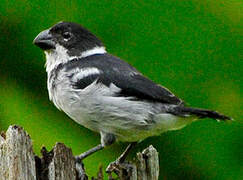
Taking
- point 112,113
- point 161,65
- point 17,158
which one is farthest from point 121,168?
point 161,65

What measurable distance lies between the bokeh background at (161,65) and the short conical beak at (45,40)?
28.3 inches

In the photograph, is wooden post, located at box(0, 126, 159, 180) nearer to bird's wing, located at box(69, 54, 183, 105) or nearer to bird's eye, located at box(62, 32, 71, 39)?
bird's wing, located at box(69, 54, 183, 105)

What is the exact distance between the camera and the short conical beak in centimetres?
536

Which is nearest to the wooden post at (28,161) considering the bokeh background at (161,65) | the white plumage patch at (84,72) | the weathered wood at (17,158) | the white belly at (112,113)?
the weathered wood at (17,158)

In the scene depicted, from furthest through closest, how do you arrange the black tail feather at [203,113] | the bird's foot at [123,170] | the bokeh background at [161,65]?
the bokeh background at [161,65] → the black tail feather at [203,113] → the bird's foot at [123,170]

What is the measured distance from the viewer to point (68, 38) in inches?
214

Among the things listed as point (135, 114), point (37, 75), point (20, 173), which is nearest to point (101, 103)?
point (135, 114)

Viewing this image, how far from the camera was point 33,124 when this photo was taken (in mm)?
5965

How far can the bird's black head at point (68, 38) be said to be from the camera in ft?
17.7

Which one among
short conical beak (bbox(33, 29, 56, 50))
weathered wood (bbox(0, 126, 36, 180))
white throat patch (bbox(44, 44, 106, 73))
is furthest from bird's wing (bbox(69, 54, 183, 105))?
weathered wood (bbox(0, 126, 36, 180))

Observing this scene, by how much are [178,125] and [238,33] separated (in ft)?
4.10

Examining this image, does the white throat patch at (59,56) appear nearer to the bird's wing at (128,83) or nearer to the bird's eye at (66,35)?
the bird's eye at (66,35)

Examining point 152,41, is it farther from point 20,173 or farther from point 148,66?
point 20,173

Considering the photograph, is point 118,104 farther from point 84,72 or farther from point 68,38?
point 68,38
